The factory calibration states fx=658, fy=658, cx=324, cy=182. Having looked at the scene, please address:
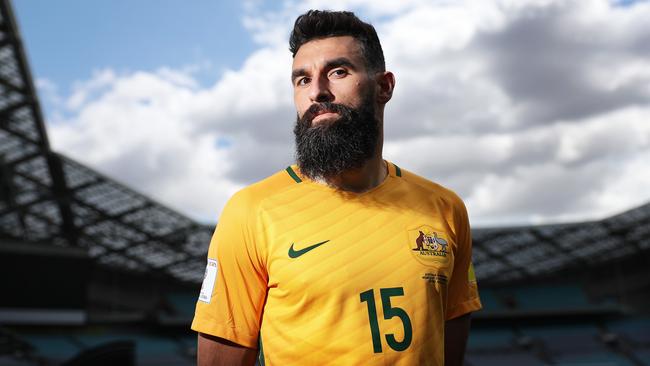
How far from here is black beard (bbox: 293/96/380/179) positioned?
1.94m

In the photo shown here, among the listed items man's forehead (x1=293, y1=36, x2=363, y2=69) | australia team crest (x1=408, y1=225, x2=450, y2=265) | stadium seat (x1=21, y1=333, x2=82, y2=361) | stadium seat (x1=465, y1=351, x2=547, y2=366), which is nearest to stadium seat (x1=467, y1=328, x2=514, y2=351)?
stadium seat (x1=465, y1=351, x2=547, y2=366)

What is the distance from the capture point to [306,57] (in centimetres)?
197

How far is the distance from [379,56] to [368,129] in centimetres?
24

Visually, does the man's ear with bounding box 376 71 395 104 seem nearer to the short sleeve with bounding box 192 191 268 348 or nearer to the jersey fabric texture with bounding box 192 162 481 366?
the jersey fabric texture with bounding box 192 162 481 366

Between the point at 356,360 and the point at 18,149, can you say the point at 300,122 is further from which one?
the point at 18,149

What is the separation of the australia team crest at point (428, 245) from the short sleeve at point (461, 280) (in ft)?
0.47

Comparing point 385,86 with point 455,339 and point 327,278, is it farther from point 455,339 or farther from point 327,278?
point 455,339

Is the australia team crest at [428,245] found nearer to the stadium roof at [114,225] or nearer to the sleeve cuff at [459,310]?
the sleeve cuff at [459,310]

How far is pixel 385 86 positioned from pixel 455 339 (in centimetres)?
85

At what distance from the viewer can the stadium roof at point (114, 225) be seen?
70.5ft

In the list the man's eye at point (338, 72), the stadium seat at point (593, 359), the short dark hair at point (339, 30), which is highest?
the short dark hair at point (339, 30)

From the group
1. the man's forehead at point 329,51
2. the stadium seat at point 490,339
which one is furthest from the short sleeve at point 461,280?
the stadium seat at point 490,339

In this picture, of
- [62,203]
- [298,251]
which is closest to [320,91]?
[298,251]

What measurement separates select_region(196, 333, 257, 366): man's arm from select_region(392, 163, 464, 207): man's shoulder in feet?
2.48
